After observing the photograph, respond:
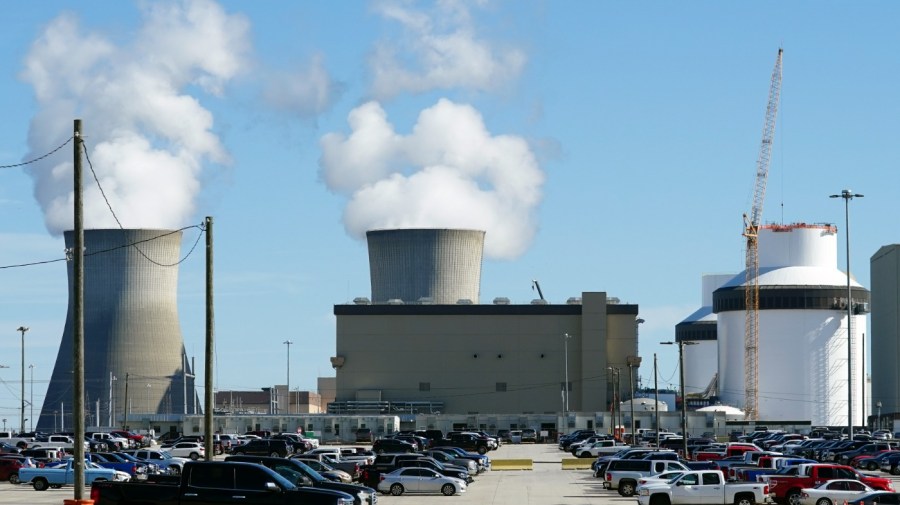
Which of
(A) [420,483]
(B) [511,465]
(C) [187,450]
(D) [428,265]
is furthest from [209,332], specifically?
(D) [428,265]

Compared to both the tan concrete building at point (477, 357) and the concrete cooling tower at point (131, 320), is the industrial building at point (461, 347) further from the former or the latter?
the concrete cooling tower at point (131, 320)

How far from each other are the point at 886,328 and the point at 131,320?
9011 cm

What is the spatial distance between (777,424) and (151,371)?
64.3 meters

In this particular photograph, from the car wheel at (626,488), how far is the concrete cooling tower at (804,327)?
111m

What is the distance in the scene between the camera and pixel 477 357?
524 ft

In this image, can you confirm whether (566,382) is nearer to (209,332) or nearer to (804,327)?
(804,327)

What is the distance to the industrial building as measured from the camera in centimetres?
15888

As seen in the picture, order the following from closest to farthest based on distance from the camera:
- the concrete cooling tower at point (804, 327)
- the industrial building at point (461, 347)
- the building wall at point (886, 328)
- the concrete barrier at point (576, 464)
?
the concrete barrier at point (576, 464) → the industrial building at point (461, 347) → the concrete cooling tower at point (804, 327) → the building wall at point (886, 328)

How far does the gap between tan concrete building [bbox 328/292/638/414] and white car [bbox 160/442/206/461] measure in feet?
237

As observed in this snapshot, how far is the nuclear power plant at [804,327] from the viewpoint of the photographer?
16088cm

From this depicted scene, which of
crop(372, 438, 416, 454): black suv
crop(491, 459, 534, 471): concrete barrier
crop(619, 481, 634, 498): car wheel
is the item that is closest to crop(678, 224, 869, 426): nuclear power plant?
crop(372, 438, 416, 454): black suv

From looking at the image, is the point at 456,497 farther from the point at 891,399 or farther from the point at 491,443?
the point at 891,399

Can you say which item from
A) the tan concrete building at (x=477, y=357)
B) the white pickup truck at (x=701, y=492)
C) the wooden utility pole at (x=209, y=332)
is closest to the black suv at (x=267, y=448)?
the wooden utility pole at (x=209, y=332)

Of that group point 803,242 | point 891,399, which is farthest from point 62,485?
point 891,399
